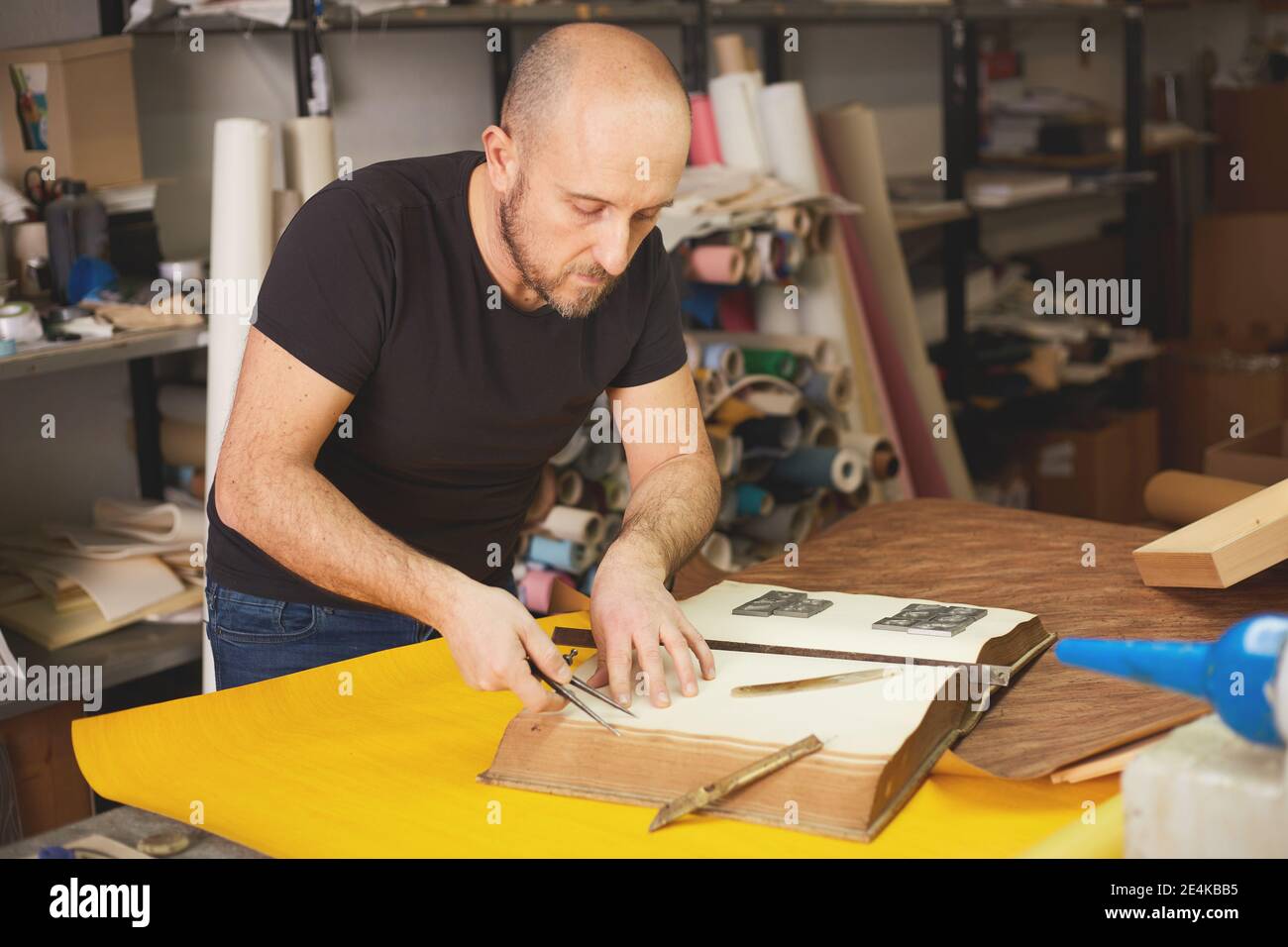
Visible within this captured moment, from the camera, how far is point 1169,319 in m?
5.80

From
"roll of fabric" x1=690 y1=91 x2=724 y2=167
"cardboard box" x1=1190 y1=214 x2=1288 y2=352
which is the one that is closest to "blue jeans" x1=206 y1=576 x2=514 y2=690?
"roll of fabric" x1=690 y1=91 x2=724 y2=167

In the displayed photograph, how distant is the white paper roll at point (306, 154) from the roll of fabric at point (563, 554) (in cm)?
83

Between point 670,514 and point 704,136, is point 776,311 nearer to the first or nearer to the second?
point 704,136

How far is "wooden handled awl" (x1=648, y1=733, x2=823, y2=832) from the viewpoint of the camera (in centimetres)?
109

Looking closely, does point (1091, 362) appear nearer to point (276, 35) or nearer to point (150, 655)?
point (276, 35)

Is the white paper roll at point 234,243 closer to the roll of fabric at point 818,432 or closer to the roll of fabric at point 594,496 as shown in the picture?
the roll of fabric at point 594,496

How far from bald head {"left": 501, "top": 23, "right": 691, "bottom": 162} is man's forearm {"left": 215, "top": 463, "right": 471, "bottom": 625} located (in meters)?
0.45

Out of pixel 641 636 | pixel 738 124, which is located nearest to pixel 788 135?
pixel 738 124

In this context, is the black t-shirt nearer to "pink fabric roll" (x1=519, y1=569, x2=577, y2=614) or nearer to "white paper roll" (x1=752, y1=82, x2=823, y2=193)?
Result: "pink fabric roll" (x1=519, y1=569, x2=577, y2=614)

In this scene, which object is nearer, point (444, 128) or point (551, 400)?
point (551, 400)

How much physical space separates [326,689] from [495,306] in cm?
56

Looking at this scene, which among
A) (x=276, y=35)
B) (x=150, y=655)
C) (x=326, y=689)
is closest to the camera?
(x=326, y=689)
